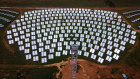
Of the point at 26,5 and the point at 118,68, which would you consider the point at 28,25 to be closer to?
the point at 26,5

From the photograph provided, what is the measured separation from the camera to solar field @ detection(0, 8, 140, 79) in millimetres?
36719

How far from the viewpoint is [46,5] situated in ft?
198

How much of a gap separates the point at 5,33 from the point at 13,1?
1014 inches

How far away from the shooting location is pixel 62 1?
63.5 m

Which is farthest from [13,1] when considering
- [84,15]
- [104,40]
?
[104,40]

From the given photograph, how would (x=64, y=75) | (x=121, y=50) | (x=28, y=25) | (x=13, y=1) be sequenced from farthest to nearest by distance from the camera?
(x=13, y=1) < (x=28, y=25) < (x=121, y=50) < (x=64, y=75)

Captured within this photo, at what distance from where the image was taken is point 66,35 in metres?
43.1

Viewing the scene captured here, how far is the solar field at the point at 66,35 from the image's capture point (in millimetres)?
36719

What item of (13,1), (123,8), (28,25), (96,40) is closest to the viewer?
(96,40)

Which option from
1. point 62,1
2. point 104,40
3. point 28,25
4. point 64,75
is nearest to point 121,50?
point 104,40

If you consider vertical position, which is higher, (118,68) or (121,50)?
(121,50)

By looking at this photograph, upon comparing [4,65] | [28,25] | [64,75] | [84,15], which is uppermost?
[84,15]

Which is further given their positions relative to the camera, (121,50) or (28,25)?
(28,25)

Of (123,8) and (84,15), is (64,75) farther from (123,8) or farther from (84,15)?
(123,8)
